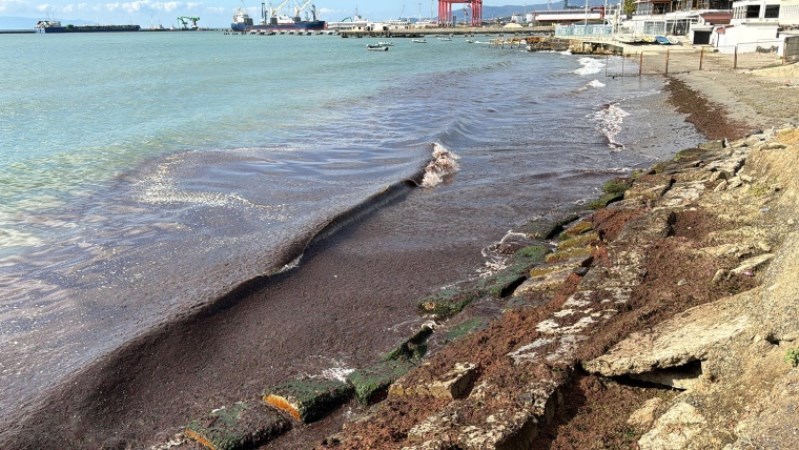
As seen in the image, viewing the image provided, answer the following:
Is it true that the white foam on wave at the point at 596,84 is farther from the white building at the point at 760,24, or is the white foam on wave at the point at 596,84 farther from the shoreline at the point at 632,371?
the shoreline at the point at 632,371

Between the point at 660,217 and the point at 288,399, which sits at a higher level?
the point at 660,217

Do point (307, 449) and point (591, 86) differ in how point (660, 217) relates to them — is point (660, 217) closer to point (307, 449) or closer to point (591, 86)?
point (307, 449)

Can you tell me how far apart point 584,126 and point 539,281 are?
19.1 m

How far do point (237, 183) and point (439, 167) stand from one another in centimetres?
619

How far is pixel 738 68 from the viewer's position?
132 feet

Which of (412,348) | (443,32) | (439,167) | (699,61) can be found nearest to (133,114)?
(439,167)

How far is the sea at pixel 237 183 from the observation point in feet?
33.9

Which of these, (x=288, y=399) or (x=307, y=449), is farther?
(x=288, y=399)

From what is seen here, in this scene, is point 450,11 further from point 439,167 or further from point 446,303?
point 446,303

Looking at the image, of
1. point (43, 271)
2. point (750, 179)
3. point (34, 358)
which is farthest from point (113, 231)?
point (750, 179)

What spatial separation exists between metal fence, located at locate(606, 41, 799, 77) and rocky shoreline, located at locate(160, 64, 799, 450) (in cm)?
3532

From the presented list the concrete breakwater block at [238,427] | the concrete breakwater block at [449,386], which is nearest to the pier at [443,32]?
the concrete breakwater block at [449,386]

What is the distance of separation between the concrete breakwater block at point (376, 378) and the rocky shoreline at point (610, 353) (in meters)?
0.02

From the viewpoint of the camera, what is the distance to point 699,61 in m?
49.5
